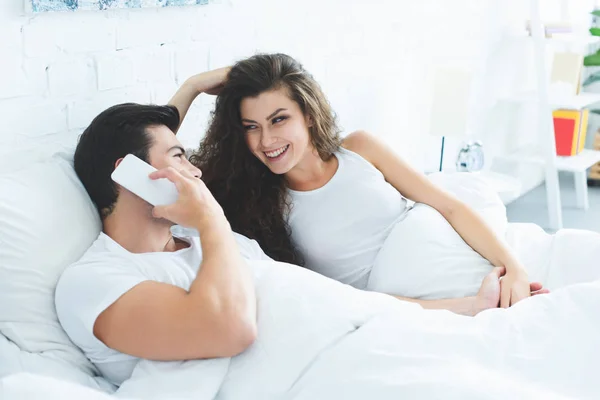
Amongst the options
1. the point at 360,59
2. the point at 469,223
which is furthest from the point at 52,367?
the point at 360,59

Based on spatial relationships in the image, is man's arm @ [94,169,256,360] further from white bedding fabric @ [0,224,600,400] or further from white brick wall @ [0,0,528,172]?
white brick wall @ [0,0,528,172]

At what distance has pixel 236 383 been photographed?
4.48 ft

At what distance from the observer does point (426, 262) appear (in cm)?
193

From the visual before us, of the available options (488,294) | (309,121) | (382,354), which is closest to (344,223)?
(309,121)

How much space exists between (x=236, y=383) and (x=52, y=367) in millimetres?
314

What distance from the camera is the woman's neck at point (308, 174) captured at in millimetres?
2088

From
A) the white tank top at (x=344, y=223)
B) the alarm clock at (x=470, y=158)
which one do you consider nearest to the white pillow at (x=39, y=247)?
the white tank top at (x=344, y=223)

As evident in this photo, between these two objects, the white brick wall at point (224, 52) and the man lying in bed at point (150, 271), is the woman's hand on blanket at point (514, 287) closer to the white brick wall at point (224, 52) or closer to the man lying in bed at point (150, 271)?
the man lying in bed at point (150, 271)

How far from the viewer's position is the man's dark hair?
1575 millimetres

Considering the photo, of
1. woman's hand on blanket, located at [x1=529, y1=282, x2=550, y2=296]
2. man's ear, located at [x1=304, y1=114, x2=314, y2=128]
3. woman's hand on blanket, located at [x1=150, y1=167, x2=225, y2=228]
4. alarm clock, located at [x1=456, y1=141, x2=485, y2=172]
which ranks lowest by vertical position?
alarm clock, located at [x1=456, y1=141, x2=485, y2=172]

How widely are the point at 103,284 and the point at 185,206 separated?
0.22 m

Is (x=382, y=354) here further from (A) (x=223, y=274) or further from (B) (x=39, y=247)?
(B) (x=39, y=247)

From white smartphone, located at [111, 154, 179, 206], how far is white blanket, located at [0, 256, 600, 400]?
25 cm

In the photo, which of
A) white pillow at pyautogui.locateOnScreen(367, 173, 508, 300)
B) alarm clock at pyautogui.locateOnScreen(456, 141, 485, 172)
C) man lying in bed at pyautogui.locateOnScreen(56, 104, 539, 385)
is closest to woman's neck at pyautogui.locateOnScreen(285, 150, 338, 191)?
white pillow at pyautogui.locateOnScreen(367, 173, 508, 300)
